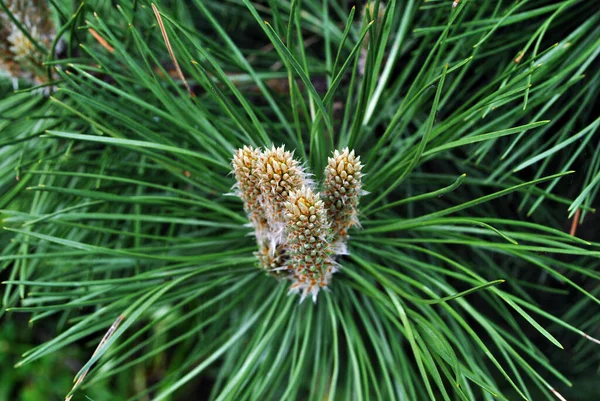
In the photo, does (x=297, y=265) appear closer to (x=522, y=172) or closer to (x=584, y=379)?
(x=522, y=172)

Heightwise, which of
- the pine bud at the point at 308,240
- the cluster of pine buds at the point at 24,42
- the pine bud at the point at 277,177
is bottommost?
the pine bud at the point at 308,240

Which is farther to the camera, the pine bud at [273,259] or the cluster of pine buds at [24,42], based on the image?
the cluster of pine buds at [24,42]

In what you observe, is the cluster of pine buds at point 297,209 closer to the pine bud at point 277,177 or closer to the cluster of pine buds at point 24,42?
the pine bud at point 277,177

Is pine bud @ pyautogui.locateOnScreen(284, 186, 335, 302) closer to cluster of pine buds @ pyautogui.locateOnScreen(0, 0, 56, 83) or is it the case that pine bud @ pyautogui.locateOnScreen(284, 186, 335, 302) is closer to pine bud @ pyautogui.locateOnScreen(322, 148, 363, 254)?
pine bud @ pyautogui.locateOnScreen(322, 148, 363, 254)

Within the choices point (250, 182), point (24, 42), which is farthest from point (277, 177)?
point (24, 42)

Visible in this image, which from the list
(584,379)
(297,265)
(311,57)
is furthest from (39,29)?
(584,379)

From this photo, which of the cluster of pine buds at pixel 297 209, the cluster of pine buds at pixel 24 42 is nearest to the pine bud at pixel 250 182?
the cluster of pine buds at pixel 297 209

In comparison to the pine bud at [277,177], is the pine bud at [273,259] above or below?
below

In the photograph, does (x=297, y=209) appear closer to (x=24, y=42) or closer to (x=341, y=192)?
(x=341, y=192)

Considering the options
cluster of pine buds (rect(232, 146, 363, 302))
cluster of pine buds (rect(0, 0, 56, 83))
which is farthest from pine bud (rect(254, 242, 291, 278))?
cluster of pine buds (rect(0, 0, 56, 83))
